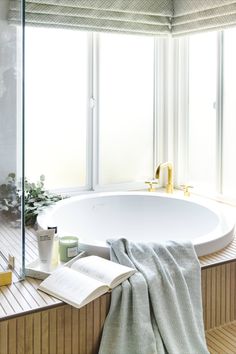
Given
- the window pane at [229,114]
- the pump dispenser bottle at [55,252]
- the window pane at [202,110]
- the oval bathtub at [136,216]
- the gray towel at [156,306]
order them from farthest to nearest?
the window pane at [202,110] → the window pane at [229,114] → the oval bathtub at [136,216] → the pump dispenser bottle at [55,252] → the gray towel at [156,306]

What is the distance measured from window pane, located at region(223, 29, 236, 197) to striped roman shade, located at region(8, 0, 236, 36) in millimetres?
194

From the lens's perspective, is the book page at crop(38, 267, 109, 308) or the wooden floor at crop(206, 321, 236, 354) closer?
the book page at crop(38, 267, 109, 308)

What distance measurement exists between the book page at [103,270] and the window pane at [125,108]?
1.63 m

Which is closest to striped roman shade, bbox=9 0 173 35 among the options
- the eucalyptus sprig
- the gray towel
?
the eucalyptus sprig

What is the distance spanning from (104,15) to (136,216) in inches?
60.1

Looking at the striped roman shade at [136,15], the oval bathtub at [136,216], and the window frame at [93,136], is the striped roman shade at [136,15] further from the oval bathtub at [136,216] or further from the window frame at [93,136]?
the oval bathtub at [136,216]

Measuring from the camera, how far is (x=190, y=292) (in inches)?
78.4

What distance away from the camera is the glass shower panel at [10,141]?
6.84 ft

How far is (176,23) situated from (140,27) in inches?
12.1

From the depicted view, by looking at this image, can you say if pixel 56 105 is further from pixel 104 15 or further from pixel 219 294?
pixel 219 294

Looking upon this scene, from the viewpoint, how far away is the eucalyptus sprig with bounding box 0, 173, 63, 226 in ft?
7.29

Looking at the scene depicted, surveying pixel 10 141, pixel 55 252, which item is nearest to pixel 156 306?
pixel 55 252

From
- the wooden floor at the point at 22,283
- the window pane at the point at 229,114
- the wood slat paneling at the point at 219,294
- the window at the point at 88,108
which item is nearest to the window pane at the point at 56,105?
the window at the point at 88,108

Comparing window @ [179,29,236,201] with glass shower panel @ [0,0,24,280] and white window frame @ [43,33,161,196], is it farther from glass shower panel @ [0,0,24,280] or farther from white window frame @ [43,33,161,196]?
glass shower panel @ [0,0,24,280]
